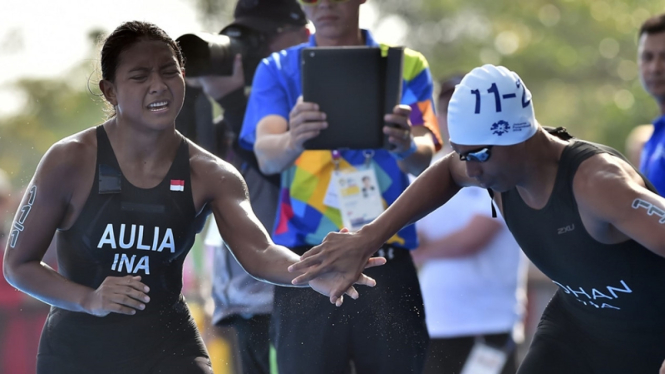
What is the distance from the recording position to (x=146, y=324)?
3951mm

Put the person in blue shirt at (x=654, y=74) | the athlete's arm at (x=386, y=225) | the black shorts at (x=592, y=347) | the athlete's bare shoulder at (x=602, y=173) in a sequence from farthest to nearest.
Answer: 1. the person in blue shirt at (x=654, y=74)
2. the black shorts at (x=592, y=347)
3. the athlete's arm at (x=386, y=225)
4. the athlete's bare shoulder at (x=602, y=173)

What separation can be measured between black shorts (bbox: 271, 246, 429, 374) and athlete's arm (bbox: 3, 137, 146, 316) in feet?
3.50

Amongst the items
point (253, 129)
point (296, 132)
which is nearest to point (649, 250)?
point (296, 132)

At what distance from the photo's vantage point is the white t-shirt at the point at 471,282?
6.27 metres

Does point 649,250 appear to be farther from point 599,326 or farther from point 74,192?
point 74,192

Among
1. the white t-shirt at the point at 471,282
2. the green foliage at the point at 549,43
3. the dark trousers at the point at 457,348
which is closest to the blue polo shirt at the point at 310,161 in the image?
the white t-shirt at the point at 471,282

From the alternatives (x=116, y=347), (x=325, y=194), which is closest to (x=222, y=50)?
(x=325, y=194)

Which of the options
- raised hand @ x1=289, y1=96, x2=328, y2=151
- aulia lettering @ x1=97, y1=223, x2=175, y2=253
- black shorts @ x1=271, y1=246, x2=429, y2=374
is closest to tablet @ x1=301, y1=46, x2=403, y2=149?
raised hand @ x1=289, y1=96, x2=328, y2=151

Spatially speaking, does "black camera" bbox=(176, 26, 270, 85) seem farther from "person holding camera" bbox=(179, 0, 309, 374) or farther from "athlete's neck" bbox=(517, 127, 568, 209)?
"athlete's neck" bbox=(517, 127, 568, 209)

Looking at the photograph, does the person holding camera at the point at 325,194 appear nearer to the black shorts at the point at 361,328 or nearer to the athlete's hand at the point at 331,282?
the black shorts at the point at 361,328

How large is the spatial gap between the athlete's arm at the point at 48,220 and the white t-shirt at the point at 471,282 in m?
2.97

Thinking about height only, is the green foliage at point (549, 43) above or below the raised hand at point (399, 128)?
below

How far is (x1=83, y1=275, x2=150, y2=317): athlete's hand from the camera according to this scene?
360 centimetres

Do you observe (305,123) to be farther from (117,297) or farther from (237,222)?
(117,297)
